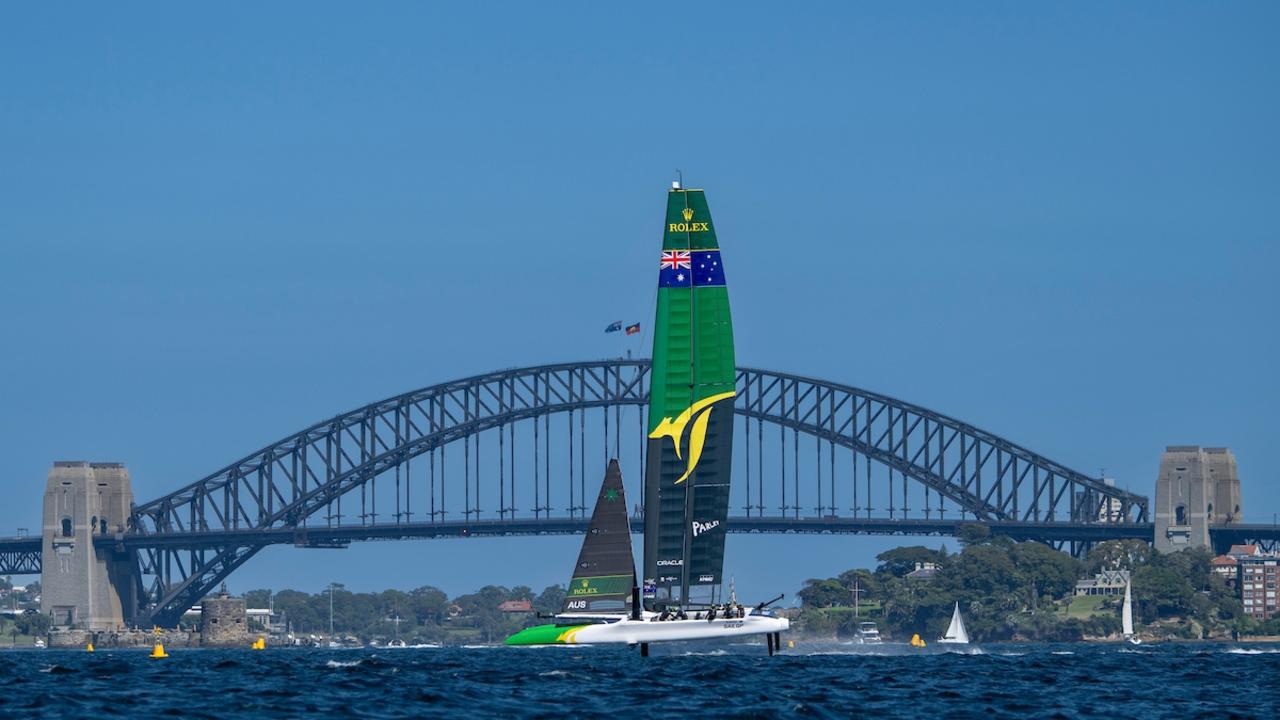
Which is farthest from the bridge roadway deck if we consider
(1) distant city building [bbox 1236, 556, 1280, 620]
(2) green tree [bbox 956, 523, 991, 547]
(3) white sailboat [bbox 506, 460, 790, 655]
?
(3) white sailboat [bbox 506, 460, 790, 655]

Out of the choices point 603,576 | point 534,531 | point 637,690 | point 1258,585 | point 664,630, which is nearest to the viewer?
point 637,690

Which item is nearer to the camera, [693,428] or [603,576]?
[693,428]

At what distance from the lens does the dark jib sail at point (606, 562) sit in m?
83.5

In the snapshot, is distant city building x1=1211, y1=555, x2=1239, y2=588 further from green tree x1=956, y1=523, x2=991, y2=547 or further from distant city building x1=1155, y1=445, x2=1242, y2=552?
green tree x1=956, y1=523, x2=991, y2=547

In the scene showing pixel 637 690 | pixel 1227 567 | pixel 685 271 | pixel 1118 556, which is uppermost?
pixel 685 271

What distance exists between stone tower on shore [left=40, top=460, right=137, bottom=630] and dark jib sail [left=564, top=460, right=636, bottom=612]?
107134 millimetres

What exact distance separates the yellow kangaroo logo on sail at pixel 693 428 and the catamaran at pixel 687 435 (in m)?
0.03

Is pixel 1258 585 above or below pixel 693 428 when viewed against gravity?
below

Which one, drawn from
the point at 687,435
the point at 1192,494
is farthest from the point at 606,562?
the point at 1192,494

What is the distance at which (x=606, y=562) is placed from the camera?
84.3 m

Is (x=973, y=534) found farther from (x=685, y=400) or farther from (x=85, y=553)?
(x=685, y=400)

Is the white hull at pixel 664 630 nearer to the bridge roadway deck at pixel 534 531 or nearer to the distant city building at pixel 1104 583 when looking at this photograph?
the bridge roadway deck at pixel 534 531

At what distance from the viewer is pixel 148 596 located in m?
193

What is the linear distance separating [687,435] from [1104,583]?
126m
